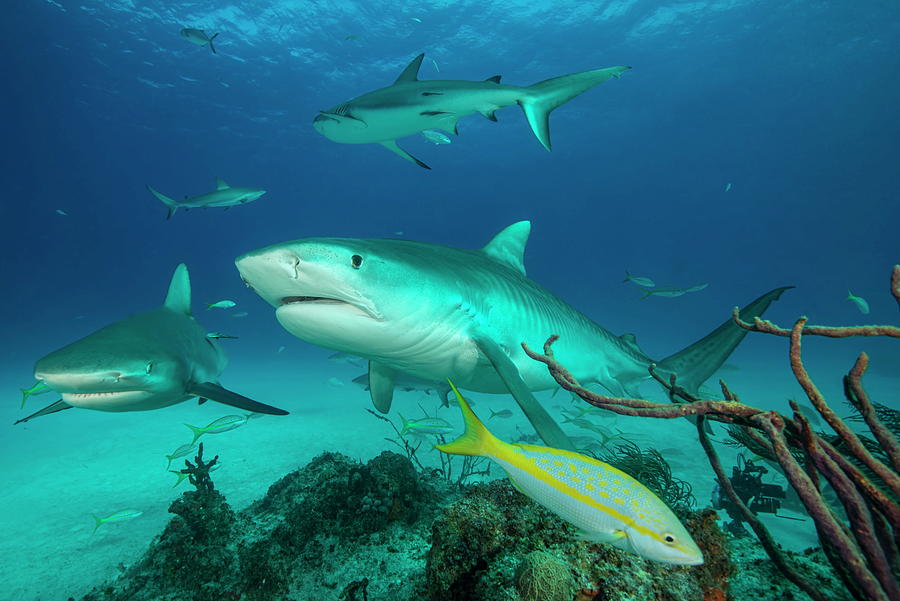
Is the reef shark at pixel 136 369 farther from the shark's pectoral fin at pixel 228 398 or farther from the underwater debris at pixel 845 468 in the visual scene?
the underwater debris at pixel 845 468

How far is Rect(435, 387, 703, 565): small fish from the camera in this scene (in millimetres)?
1192

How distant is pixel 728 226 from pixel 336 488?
94.1 metres

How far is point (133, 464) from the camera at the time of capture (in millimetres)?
7863

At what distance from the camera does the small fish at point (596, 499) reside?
119 centimetres

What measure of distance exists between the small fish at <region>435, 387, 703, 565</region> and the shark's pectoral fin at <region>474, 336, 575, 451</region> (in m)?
0.64

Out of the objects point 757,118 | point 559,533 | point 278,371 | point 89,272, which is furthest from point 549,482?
point 89,272

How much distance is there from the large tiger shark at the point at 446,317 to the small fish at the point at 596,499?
2.13 feet

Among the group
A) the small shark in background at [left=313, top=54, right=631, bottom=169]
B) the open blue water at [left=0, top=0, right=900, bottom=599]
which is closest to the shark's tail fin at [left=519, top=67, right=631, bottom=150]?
the small shark in background at [left=313, top=54, right=631, bottom=169]

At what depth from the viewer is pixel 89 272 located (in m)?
53.9

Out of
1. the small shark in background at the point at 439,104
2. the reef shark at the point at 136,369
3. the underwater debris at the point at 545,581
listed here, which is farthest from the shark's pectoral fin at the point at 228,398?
the small shark in background at the point at 439,104

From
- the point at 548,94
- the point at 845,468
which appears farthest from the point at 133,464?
the point at 845,468

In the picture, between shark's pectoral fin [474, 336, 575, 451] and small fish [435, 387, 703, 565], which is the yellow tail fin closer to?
small fish [435, 387, 703, 565]

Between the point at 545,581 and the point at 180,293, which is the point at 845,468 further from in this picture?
the point at 180,293

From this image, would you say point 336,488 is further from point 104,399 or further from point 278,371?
point 278,371
